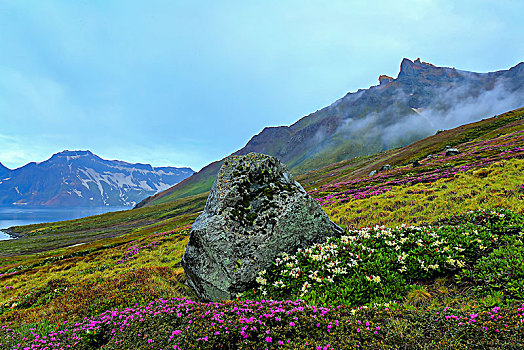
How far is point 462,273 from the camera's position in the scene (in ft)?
20.7

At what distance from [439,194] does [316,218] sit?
12491 millimetres

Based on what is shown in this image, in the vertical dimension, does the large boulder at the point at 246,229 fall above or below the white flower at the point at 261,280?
above

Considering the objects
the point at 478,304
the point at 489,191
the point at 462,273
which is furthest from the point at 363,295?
the point at 489,191

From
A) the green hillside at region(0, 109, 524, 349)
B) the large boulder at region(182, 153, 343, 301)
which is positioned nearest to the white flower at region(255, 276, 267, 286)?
the green hillside at region(0, 109, 524, 349)

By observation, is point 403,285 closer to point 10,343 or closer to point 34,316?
point 10,343

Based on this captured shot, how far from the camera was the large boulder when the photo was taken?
28.8 feet

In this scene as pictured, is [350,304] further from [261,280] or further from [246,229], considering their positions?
[246,229]

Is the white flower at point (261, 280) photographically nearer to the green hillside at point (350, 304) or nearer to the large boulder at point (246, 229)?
the green hillside at point (350, 304)

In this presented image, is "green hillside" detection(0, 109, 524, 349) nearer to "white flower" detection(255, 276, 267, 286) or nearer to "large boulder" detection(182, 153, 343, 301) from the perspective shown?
"white flower" detection(255, 276, 267, 286)

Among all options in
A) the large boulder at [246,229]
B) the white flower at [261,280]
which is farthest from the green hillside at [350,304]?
the large boulder at [246,229]

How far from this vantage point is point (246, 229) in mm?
9602

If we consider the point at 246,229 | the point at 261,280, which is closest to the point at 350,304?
the point at 261,280

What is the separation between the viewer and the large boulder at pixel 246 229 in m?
8.77

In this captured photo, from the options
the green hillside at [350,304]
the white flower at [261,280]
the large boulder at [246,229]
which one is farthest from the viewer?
the large boulder at [246,229]
